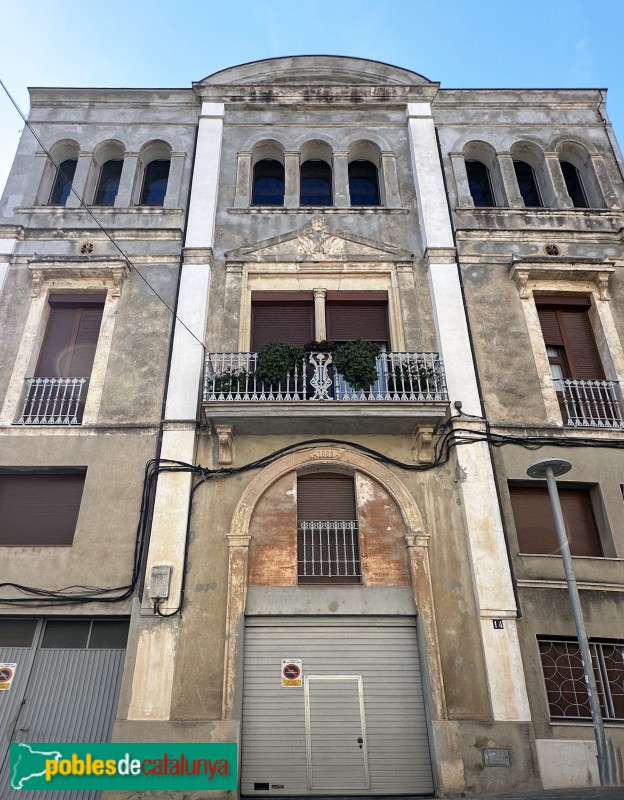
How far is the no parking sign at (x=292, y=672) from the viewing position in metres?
9.60

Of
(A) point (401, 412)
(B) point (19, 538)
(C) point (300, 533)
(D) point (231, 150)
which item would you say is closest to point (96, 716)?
(B) point (19, 538)

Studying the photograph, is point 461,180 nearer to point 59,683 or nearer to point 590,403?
point 590,403

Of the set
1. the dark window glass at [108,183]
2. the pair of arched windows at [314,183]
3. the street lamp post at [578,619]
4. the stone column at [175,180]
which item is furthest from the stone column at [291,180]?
the street lamp post at [578,619]

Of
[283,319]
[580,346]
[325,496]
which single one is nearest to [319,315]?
[283,319]

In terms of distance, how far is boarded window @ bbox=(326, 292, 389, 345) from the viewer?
12930 millimetres

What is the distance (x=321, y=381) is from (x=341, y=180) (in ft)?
19.1

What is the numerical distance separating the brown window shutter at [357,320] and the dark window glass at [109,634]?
6.46 metres

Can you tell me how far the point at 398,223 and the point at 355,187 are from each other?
79.9 inches

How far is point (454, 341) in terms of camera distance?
40.0 feet

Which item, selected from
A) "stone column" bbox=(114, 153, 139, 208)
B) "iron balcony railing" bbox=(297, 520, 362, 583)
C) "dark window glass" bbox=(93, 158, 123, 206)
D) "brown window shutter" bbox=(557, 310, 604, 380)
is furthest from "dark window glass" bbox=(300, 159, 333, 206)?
"iron balcony railing" bbox=(297, 520, 362, 583)

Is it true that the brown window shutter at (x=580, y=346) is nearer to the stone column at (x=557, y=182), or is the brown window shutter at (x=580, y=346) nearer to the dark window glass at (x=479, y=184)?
the stone column at (x=557, y=182)

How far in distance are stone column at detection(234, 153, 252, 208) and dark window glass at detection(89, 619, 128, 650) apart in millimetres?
8952

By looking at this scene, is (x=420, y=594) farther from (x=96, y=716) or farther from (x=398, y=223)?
(x=398, y=223)

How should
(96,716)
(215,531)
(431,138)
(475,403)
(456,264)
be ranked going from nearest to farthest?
(96,716)
(215,531)
(475,403)
(456,264)
(431,138)
